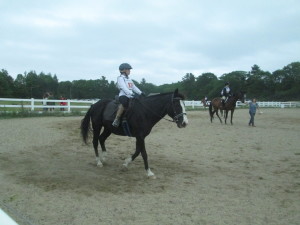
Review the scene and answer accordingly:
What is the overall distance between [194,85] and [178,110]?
5476 inches

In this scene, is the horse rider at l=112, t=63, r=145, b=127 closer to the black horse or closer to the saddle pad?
the black horse

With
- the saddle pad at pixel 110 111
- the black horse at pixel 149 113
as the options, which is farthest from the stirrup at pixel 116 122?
the saddle pad at pixel 110 111

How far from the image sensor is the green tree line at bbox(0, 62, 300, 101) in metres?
89.2

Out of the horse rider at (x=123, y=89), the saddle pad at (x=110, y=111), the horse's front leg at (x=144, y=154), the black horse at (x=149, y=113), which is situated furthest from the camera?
the saddle pad at (x=110, y=111)

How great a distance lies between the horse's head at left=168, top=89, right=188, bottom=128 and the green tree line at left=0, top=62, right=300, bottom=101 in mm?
70933

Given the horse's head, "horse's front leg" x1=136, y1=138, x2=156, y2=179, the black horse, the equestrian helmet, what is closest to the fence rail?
the equestrian helmet

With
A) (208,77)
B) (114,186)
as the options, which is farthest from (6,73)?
(114,186)

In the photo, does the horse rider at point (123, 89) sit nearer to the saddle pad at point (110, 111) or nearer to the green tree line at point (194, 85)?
the saddle pad at point (110, 111)

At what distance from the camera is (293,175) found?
741cm

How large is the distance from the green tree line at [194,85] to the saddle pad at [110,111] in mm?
70131

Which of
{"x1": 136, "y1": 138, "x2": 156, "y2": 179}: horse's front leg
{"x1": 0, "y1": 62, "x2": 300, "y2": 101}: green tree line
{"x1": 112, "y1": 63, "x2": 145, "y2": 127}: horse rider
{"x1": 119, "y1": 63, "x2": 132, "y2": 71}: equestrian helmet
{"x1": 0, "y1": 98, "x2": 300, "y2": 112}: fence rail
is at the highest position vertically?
{"x1": 0, "y1": 62, "x2": 300, "y2": 101}: green tree line

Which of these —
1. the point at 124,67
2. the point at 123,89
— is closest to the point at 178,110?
the point at 123,89

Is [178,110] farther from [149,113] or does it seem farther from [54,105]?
[54,105]

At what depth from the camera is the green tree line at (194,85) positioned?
89.2 m
